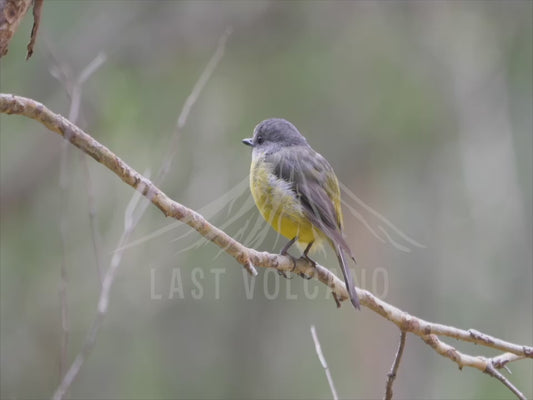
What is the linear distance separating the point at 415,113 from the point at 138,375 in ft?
13.8

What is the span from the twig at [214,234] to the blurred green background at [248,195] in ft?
7.68

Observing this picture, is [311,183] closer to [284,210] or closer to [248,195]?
[284,210]

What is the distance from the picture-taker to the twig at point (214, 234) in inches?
108

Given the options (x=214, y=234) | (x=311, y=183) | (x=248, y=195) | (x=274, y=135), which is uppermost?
(x=248, y=195)

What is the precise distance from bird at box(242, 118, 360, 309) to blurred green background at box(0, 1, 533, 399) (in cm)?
147

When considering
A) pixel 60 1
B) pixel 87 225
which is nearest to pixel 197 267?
pixel 87 225

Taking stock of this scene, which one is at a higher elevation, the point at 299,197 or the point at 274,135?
the point at 274,135

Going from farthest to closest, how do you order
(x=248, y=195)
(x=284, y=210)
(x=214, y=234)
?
1. (x=248, y=195)
2. (x=284, y=210)
3. (x=214, y=234)

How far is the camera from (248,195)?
6297 mm

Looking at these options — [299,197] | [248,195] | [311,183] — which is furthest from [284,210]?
[248,195]

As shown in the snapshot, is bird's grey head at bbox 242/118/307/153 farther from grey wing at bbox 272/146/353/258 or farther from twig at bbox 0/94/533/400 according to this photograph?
twig at bbox 0/94/533/400

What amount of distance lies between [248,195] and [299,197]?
195 centimetres

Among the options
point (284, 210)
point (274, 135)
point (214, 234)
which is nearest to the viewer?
point (214, 234)

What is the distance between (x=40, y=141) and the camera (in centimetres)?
712
